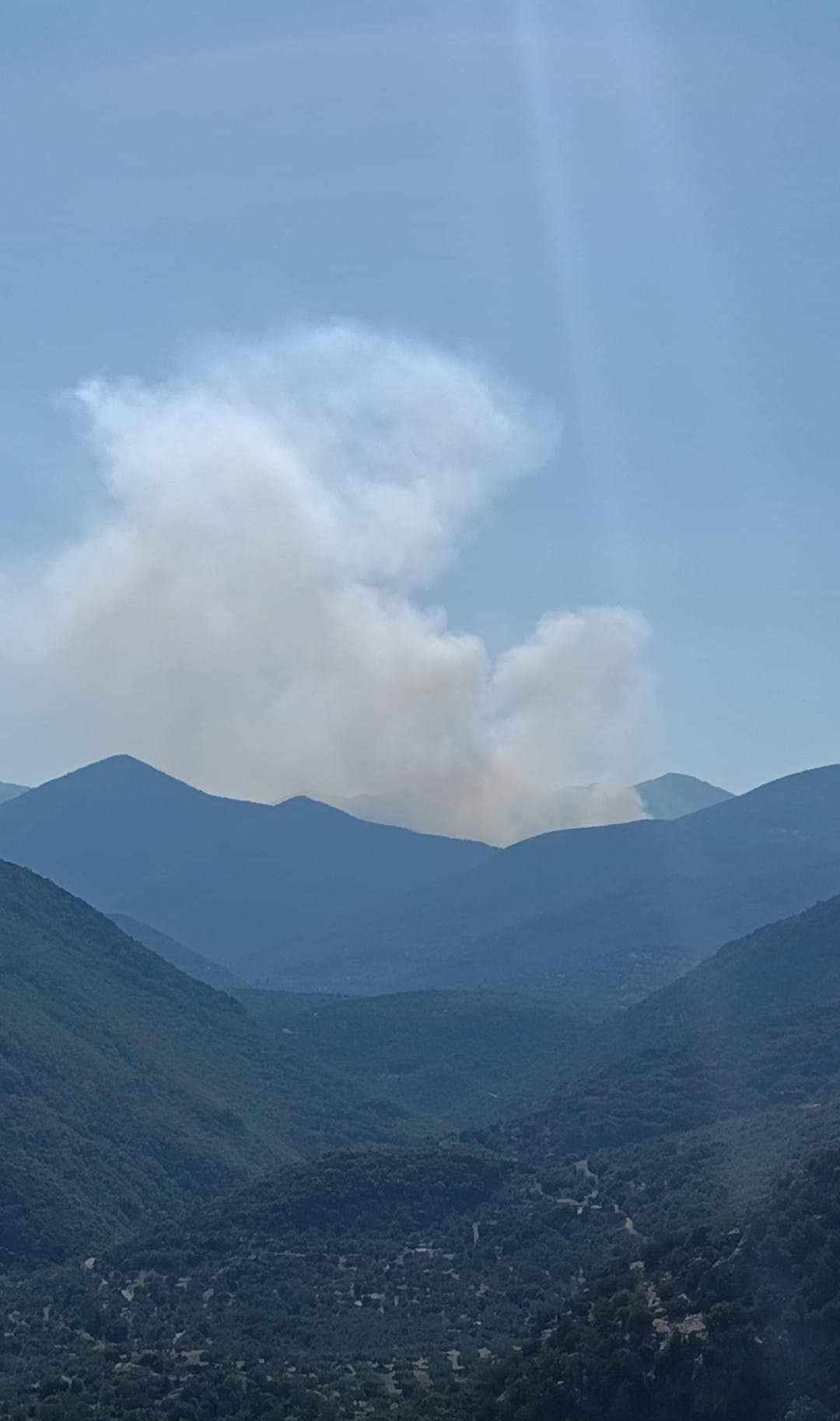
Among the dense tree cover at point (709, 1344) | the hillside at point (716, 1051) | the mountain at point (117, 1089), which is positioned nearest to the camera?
the dense tree cover at point (709, 1344)

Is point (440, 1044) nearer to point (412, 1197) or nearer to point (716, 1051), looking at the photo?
point (716, 1051)

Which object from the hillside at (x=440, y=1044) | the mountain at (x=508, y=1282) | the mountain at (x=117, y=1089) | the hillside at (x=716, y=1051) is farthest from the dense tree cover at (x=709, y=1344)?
the hillside at (x=440, y=1044)

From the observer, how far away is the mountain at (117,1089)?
94812mm

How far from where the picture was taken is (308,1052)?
156 meters

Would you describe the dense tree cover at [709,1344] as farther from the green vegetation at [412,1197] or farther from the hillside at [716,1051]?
the hillside at [716,1051]

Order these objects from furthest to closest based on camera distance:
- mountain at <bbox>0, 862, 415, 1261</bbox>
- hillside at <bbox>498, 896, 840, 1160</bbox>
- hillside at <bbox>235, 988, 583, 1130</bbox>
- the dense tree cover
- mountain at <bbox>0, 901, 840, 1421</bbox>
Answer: hillside at <bbox>235, 988, 583, 1130</bbox>, hillside at <bbox>498, 896, 840, 1160</bbox>, mountain at <bbox>0, 862, 415, 1261</bbox>, mountain at <bbox>0, 901, 840, 1421</bbox>, the dense tree cover

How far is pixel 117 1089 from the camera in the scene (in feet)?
370

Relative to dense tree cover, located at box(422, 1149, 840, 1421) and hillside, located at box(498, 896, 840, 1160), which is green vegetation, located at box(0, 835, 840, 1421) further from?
hillside, located at box(498, 896, 840, 1160)

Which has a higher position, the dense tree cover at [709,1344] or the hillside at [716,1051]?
the hillside at [716,1051]

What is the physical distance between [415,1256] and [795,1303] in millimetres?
32476

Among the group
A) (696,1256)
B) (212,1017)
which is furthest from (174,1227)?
(212,1017)

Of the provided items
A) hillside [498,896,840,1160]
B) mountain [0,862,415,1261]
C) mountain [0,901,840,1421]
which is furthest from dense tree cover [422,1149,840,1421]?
hillside [498,896,840,1160]

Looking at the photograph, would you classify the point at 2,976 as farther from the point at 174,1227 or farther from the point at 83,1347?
the point at 83,1347

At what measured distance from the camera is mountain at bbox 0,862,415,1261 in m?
94.8
